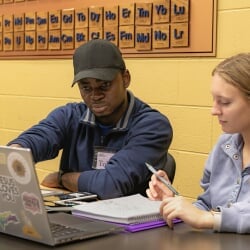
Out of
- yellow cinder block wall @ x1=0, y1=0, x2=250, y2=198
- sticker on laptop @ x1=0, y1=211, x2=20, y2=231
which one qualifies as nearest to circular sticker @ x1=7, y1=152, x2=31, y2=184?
sticker on laptop @ x1=0, y1=211, x2=20, y2=231

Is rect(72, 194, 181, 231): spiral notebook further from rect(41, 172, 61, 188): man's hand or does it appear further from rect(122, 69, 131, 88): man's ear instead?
rect(122, 69, 131, 88): man's ear

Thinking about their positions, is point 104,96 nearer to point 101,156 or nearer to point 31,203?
point 101,156

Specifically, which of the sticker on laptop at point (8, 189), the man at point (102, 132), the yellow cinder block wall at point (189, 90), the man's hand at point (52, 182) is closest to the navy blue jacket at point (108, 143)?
the man at point (102, 132)

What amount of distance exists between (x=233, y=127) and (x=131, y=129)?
2.43ft

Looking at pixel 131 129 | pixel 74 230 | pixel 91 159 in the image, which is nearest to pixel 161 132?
pixel 131 129

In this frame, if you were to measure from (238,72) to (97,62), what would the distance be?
2.61 ft

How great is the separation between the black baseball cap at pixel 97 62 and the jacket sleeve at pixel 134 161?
0.24 metres

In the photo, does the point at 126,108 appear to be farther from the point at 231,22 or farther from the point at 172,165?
the point at 231,22

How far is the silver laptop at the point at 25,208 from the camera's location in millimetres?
1298

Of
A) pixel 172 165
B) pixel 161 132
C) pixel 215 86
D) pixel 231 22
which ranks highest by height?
pixel 231 22

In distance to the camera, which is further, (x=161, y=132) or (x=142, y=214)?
(x=161, y=132)

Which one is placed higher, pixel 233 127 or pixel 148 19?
pixel 148 19

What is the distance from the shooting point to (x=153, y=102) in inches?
120

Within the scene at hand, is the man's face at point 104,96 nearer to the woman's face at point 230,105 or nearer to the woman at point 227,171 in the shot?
the woman at point 227,171
